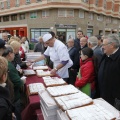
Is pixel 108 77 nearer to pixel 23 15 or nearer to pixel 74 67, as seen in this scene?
pixel 74 67

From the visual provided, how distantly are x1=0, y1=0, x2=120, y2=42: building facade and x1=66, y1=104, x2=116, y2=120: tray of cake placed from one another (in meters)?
20.0

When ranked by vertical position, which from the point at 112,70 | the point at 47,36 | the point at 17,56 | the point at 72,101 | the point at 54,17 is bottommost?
the point at 72,101

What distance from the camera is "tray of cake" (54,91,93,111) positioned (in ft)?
4.91

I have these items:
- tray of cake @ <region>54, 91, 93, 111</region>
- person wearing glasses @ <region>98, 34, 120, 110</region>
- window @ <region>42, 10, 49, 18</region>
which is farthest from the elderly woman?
window @ <region>42, 10, 49, 18</region>

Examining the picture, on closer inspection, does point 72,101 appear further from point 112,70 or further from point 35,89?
point 112,70

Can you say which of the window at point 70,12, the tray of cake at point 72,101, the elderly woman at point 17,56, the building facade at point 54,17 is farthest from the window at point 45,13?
the tray of cake at point 72,101

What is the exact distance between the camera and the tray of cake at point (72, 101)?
150 centimetres

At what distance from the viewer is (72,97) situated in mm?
1673

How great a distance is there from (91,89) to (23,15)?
82.3 ft

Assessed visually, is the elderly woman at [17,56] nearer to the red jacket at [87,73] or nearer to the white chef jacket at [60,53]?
the white chef jacket at [60,53]

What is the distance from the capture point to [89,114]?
4.49 feet

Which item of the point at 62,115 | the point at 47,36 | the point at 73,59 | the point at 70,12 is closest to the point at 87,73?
the point at 47,36

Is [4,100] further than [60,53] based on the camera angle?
No

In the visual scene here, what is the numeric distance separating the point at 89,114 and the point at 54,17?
71.1 ft
